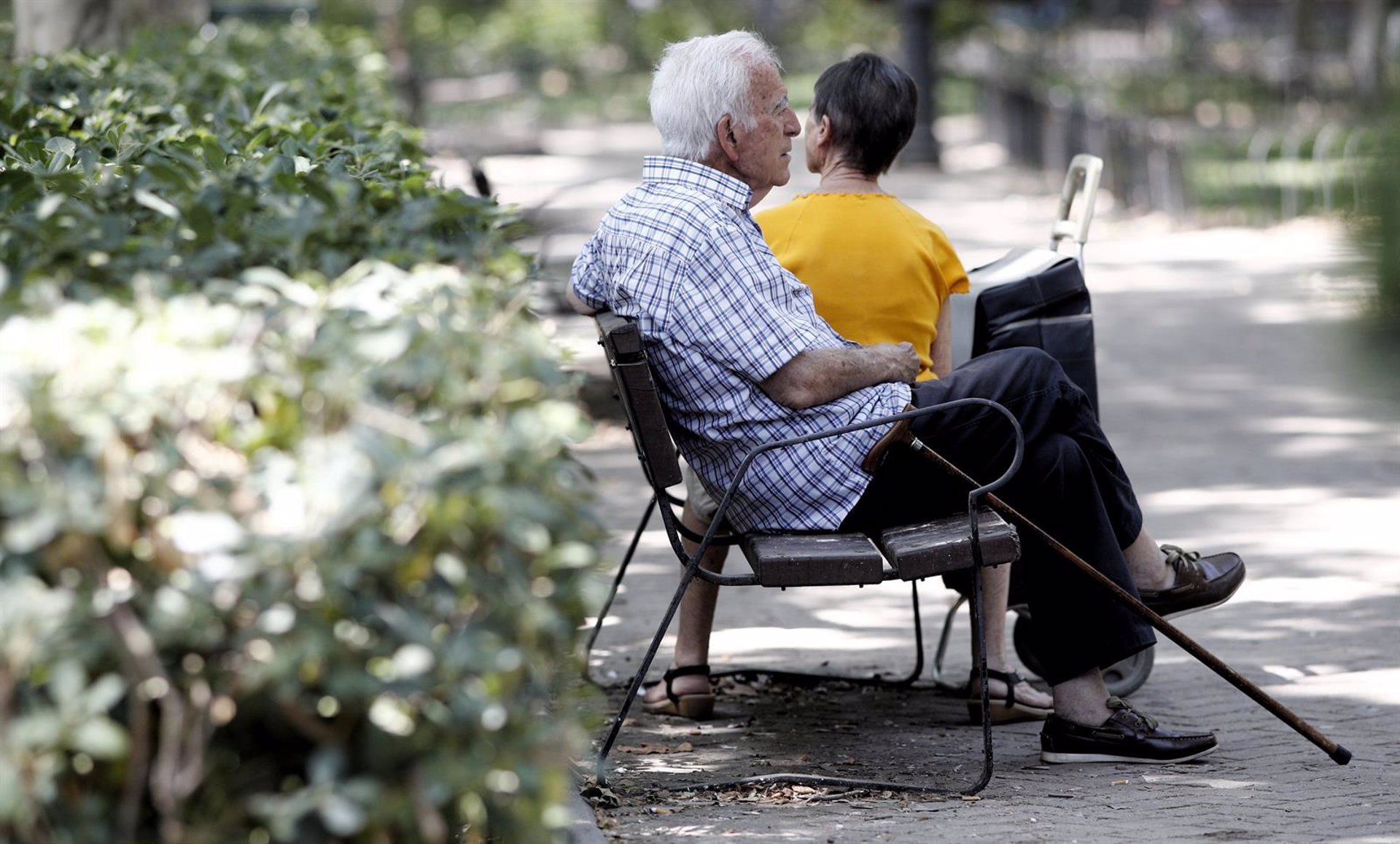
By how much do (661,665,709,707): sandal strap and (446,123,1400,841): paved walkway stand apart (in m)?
0.06

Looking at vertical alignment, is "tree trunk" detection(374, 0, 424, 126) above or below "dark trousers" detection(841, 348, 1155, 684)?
above

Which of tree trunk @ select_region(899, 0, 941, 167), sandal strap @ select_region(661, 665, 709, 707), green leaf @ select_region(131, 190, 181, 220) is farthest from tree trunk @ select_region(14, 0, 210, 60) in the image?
tree trunk @ select_region(899, 0, 941, 167)

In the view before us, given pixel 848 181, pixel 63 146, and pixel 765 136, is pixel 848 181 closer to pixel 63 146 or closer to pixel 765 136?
pixel 765 136

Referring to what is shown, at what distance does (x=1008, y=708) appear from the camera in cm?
466

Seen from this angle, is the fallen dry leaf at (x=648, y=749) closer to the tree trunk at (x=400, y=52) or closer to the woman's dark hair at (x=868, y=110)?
the woman's dark hair at (x=868, y=110)

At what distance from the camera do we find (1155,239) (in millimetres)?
15820

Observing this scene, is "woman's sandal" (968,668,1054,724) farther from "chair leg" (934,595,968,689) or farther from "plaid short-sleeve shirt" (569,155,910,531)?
"plaid short-sleeve shirt" (569,155,910,531)

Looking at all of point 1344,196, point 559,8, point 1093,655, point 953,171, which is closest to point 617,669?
point 1093,655

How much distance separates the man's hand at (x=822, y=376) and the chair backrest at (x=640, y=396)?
0.26m

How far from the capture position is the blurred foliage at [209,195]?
104 inches

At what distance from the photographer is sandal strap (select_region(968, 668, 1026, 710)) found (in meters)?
4.65

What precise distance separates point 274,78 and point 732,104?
3.32 meters

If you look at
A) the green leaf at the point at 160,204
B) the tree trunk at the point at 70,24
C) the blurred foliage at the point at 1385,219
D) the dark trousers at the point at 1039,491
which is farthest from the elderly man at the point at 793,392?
the tree trunk at the point at 70,24

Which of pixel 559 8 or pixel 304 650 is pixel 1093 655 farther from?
pixel 559 8
